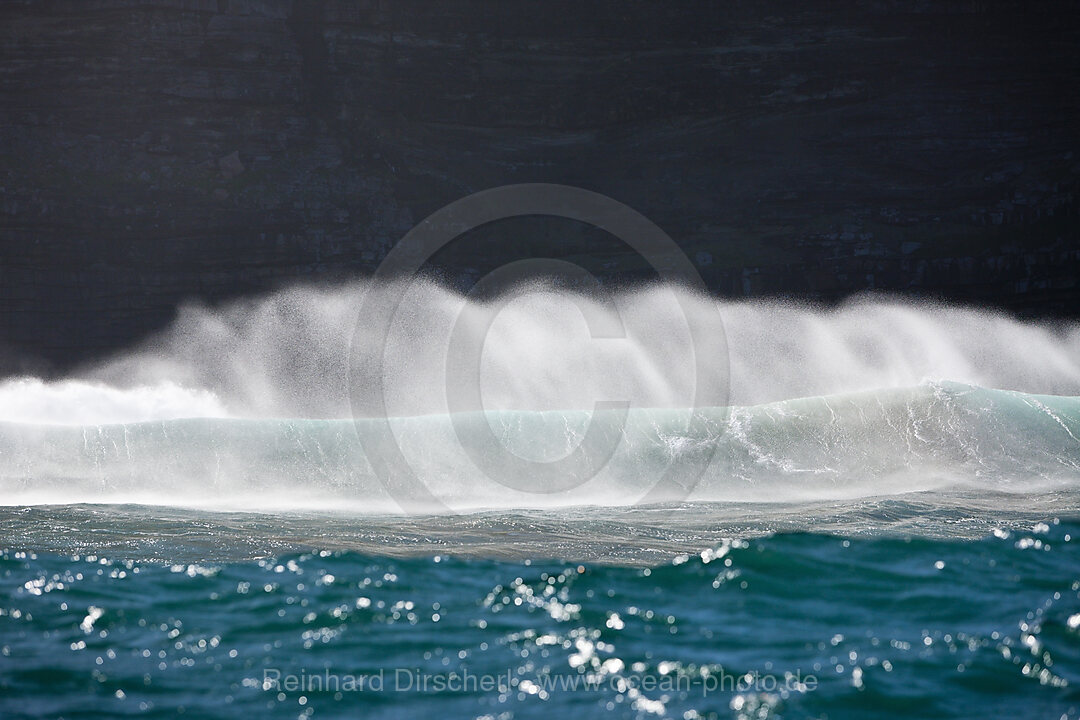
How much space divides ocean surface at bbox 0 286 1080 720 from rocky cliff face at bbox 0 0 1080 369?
439cm

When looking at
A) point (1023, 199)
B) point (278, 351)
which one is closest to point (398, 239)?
point (278, 351)

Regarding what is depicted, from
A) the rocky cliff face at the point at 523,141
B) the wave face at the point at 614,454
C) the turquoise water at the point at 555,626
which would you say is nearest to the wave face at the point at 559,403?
the wave face at the point at 614,454

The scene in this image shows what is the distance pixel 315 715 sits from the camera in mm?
4055

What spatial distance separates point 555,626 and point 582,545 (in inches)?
85.7

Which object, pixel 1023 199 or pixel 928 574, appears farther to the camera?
pixel 1023 199

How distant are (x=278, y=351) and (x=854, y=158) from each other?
47.9 feet

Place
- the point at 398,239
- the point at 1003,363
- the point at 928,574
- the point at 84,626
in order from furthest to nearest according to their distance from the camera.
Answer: the point at 398,239 → the point at 1003,363 → the point at 928,574 → the point at 84,626

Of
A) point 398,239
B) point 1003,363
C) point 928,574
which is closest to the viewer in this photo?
point 928,574

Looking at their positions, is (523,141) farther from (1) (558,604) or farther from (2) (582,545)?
(1) (558,604)

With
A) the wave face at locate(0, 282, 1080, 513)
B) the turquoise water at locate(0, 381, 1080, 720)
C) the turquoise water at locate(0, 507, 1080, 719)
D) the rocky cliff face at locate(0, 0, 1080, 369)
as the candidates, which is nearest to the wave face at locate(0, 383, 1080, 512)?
the wave face at locate(0, 282, 1080, 513)

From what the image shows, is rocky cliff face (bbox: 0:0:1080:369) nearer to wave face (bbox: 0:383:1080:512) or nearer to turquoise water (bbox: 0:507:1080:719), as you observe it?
wave face (bbox: 0:383:1080:512)

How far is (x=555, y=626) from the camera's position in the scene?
502cm

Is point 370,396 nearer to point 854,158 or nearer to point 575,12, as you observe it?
point 575,12

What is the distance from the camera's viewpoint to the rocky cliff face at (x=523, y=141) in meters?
22.3
